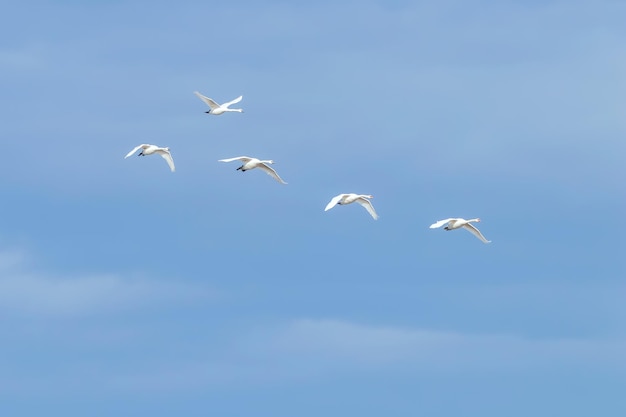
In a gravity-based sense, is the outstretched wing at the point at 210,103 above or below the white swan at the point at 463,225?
above

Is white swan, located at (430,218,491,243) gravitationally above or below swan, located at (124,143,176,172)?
below

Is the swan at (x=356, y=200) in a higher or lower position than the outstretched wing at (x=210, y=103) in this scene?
lower

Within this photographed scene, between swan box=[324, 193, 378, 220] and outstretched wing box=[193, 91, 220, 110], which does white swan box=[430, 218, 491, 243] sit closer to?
swan box=[324, 193, 378, 220]

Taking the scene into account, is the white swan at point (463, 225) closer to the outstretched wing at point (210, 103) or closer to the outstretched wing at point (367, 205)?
the outstretched wing at point (367, 205)

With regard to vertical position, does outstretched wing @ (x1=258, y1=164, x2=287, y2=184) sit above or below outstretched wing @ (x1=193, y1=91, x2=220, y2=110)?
below

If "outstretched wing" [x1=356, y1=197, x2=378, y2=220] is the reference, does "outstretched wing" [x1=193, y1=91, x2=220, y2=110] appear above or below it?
above

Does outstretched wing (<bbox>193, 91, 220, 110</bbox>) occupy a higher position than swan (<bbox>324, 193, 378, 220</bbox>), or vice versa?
outstretched wing (<bbox>193, 91, 220, 110</bbox>)

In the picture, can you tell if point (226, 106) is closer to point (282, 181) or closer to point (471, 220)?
point (282, 181)

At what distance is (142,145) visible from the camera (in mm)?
184250

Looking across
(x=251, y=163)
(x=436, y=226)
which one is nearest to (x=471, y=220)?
(x=436, y=226)

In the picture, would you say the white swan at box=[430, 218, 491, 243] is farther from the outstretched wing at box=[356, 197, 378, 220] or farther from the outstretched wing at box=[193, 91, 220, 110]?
the outstretched wing at box=[193, 91, 220, 110]

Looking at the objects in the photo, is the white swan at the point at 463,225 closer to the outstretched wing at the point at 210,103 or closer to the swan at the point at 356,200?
the swan at the point at 356,200

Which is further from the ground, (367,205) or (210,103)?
(210,103)

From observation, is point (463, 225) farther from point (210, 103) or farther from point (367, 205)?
point (210, 103)
